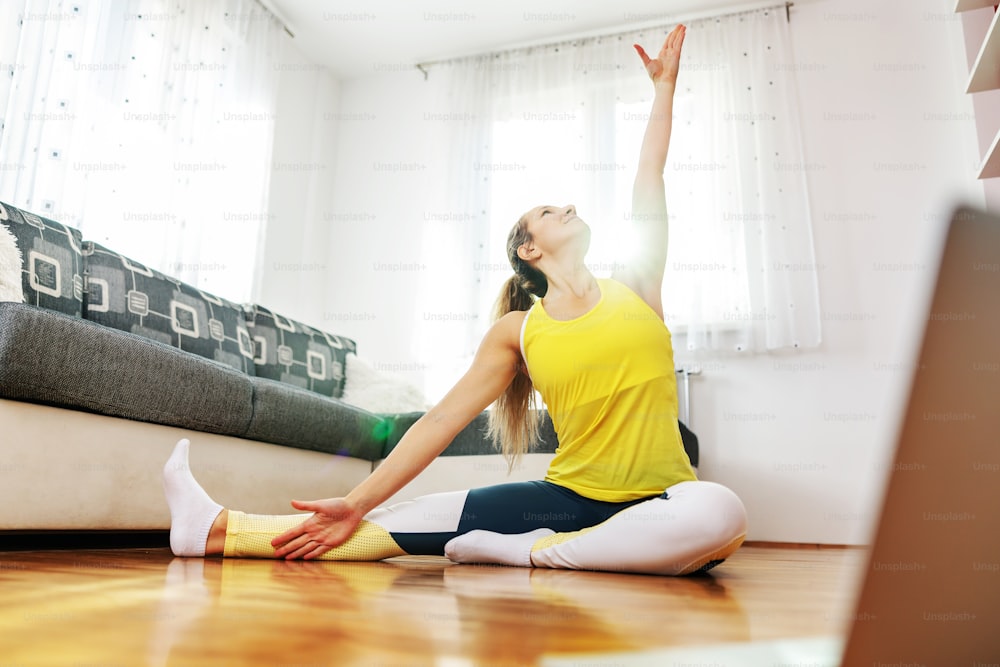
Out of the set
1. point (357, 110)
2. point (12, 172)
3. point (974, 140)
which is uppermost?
point (357, 110)

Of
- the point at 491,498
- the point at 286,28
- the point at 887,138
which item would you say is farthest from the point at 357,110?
the point at 491,498

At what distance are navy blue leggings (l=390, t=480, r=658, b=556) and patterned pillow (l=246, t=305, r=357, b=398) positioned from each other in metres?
1.89

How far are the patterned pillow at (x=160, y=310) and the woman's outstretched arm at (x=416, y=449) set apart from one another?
1354 millimetres

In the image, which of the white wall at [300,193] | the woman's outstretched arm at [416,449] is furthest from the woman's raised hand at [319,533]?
the white wall at [300,193]

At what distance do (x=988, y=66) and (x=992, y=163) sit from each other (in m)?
0.45

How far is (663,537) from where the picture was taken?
1297mm

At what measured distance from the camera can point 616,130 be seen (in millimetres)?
4246

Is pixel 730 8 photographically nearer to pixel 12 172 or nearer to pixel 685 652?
pixel 12 172

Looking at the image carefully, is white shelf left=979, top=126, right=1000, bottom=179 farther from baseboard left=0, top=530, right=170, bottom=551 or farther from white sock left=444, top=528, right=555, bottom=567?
baseboard left=0, top=530, right=170, bottom=551

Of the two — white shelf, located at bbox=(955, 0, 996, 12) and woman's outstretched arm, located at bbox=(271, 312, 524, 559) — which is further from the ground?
white shelf, located at bbox=(955, 0, 996, 12)

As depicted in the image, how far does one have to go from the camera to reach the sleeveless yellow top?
1.47 metres

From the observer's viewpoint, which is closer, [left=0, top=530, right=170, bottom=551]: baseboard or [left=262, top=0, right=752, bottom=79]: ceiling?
[left=0, top=530, right=170, bottom=551]: baseboard

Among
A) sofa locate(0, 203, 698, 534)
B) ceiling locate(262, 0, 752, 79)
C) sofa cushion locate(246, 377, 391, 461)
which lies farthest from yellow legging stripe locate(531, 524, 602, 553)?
ceiling locate(262, 0, 752, 79)

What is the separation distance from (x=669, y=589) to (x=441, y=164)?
12.8 feet
